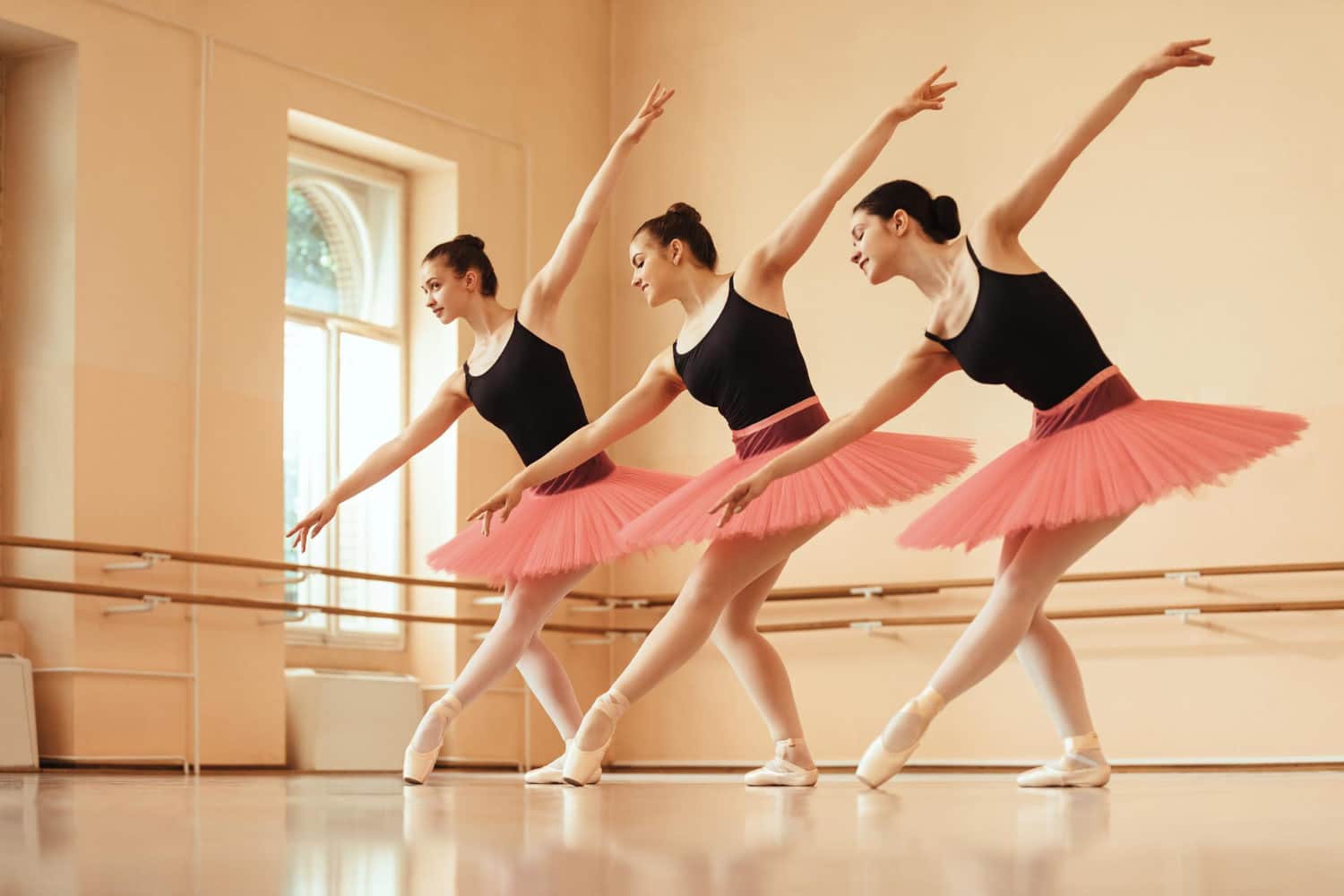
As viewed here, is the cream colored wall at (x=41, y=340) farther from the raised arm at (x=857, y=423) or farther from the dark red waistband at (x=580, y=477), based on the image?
the raised arm at (x=857, y=423)

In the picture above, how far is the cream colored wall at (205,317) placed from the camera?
5.43 metres

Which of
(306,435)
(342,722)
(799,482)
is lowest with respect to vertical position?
(342,722)

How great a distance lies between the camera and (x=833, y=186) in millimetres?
3273

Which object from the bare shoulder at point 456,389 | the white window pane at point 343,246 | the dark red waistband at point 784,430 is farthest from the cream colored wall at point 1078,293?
the dark red waistband at point 784,430

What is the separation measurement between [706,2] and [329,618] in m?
3.29

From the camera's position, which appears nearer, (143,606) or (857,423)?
(857,423)

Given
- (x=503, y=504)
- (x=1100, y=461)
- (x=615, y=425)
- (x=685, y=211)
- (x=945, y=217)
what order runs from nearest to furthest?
(x=1100, y=461) < (x=945, y=217) < (x=503, y=504) < (x=615, y=425) < (x=685, y=211)

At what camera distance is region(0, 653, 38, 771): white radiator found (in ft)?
16.4

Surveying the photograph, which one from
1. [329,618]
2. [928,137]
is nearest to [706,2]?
[928,137]

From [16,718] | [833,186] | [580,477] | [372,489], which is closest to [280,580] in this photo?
[372,489]

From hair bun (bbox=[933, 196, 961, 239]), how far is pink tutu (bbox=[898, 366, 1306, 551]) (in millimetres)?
395

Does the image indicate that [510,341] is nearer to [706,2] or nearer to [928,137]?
[928,137]

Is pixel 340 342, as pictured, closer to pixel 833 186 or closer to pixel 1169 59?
pixel 833 186

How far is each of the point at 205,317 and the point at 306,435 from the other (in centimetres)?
87
